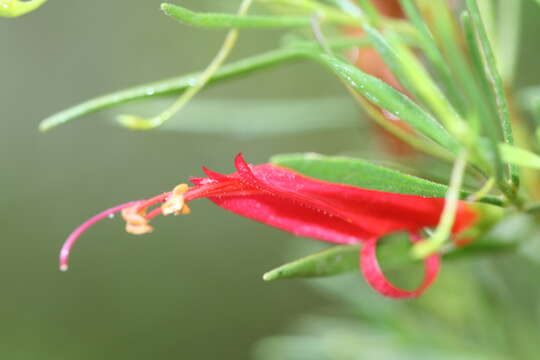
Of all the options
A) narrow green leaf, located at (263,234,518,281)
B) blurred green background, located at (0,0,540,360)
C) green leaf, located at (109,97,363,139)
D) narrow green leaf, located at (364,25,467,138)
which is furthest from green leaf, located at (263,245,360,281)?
blurred green background, located at (0,0,540,360)

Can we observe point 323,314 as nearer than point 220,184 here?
No

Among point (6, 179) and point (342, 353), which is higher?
point (6, 179)

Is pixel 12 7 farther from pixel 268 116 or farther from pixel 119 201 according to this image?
pixel 119 201

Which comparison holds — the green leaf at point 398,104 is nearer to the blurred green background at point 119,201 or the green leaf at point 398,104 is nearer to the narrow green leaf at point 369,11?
the narrow green leaf at point 369,11

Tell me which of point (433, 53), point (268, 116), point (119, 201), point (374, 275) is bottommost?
point (374, 275)

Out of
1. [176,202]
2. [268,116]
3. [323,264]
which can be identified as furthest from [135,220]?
[268,116]

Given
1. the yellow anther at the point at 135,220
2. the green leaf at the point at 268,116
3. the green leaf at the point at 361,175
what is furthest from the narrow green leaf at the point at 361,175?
the green leaf at the point at 268,116

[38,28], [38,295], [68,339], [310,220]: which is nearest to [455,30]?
[310,220]

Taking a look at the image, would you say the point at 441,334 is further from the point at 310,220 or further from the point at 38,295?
the point at 38,295
